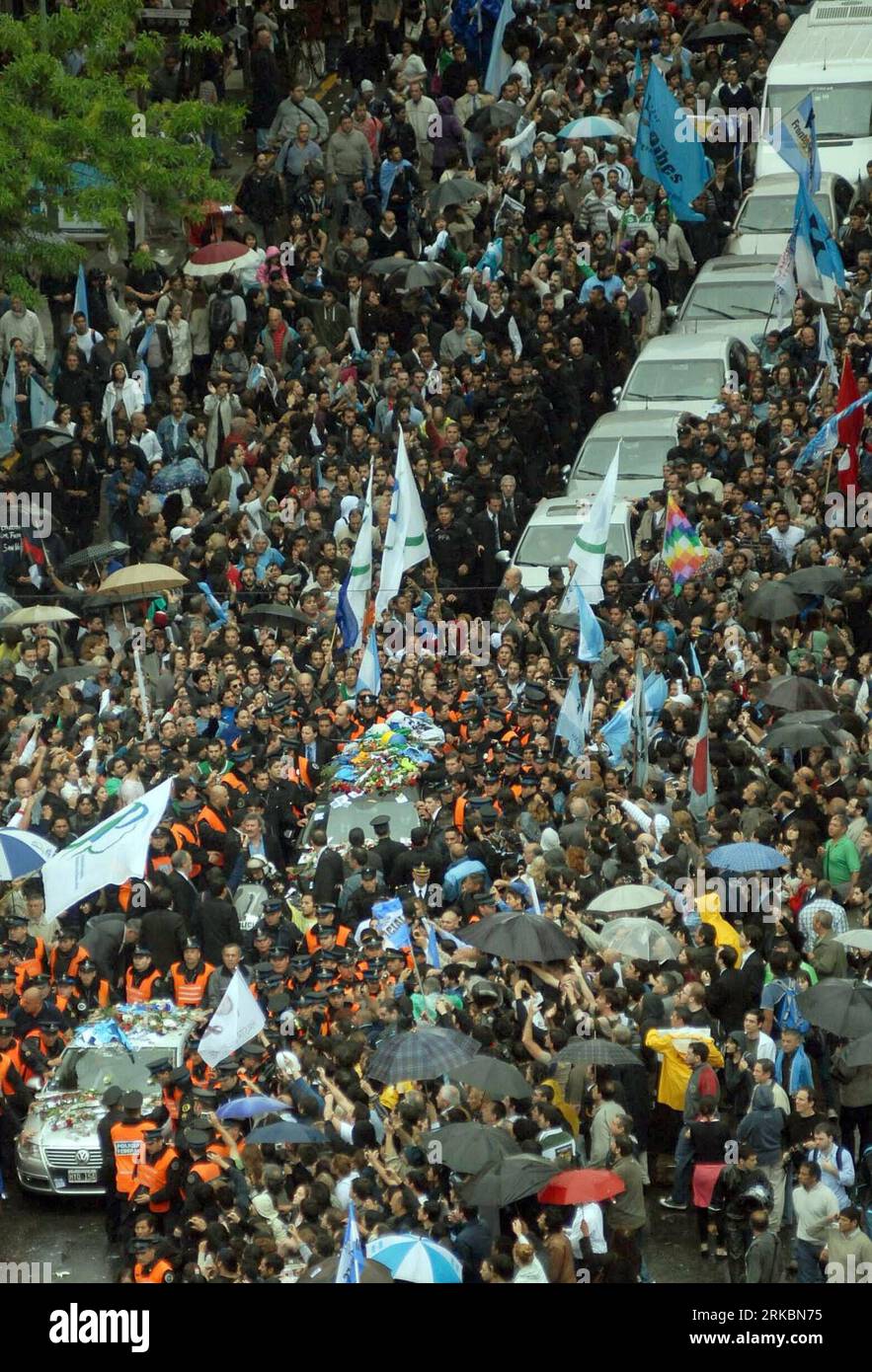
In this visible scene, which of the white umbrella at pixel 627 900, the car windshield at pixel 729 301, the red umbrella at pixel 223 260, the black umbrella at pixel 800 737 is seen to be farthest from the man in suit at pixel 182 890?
the red umbrella at pixel 223 260

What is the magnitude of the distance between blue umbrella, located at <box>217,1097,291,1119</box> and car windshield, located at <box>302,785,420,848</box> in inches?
192

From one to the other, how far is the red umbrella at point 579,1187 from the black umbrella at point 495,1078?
0.84 metres

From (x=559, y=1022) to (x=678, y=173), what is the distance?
1379 cm

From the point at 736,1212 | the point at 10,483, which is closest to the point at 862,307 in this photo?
the point at 10,483

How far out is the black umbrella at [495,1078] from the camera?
61.5 feet

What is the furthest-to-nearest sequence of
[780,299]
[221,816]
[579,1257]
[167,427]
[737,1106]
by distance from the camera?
[167,427] < [780,299] < [221,816] < [737,1106] < [579,1257]

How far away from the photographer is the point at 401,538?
89.3 ft

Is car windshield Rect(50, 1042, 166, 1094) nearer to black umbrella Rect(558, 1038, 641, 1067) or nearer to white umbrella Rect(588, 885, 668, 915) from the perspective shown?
white umbrella Rect(588, 885, 668, 915)

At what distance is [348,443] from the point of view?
29938 mm

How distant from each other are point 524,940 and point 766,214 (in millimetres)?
14297

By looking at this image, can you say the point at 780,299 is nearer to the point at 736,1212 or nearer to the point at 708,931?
the point at 708,931

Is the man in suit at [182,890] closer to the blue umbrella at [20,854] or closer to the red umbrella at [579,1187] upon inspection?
the blue umbrella at [20,854]

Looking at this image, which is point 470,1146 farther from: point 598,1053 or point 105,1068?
point 105,1068

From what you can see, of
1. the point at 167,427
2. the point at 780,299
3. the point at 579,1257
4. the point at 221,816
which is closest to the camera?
the point at 579,1257
